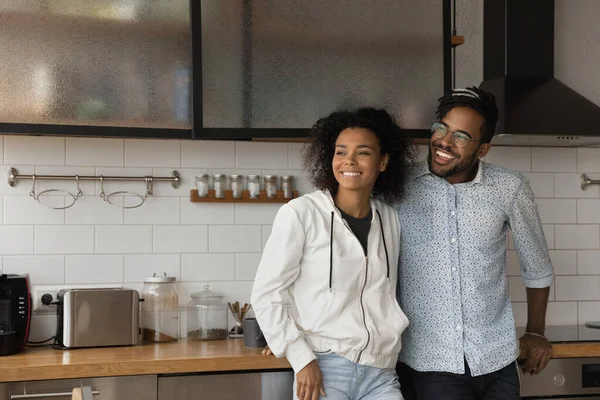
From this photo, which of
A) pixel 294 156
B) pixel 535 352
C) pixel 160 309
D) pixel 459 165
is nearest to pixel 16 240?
pixel 160 309

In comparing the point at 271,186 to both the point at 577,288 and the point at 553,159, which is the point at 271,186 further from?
the point at 577,288

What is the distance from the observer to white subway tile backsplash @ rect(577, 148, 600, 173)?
12.1ft

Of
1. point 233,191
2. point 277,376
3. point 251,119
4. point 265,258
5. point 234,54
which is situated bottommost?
point 277,376

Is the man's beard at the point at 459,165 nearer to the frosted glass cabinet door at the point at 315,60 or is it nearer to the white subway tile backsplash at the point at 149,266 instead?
the frosted glass cabinet door at the point at 315,60

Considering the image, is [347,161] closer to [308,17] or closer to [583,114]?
[308,17]

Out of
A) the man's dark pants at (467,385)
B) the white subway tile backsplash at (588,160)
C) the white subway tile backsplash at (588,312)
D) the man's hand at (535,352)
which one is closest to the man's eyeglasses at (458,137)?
the man's dark pants at (467,385)

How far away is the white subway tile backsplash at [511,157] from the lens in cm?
362

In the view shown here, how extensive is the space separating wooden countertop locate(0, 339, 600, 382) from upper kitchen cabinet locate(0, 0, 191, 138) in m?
0.78

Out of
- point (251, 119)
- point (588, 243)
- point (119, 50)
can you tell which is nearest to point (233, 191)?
point (251, 119)

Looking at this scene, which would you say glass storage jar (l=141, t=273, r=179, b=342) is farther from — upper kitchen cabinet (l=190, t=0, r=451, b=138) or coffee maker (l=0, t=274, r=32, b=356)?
upper kitchen cabinet (l=190, t=0, r=451, b=138)

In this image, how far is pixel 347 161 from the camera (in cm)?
245

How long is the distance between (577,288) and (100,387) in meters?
2.15

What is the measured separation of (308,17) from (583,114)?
1.14 metres

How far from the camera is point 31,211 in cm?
A: 318
